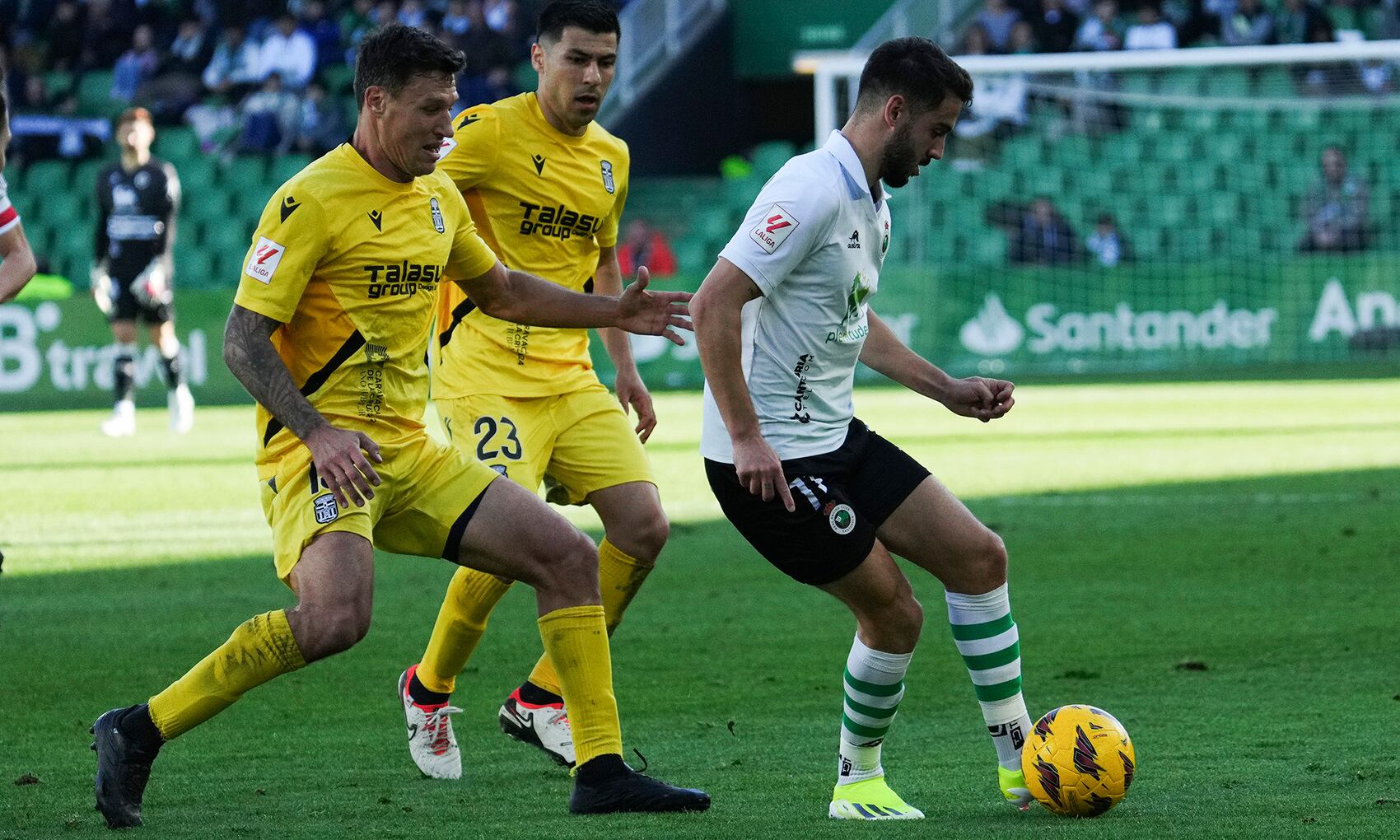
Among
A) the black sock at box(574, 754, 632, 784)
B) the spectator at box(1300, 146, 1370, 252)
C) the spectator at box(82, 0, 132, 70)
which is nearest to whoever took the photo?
the black sock at box(574, 754, 632, 784)

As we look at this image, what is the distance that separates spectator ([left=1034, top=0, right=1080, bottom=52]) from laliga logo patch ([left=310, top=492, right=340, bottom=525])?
21333 mm

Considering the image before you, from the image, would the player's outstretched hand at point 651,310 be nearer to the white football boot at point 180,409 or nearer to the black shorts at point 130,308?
the black shorts at point 130,308

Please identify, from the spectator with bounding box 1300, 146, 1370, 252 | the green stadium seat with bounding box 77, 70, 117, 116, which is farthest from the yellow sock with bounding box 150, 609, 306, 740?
the green stadium seat with bounding box 77, 70, 117, 116

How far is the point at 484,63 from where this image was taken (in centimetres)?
2550

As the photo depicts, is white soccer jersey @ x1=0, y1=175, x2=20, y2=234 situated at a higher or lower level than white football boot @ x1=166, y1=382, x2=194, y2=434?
higher

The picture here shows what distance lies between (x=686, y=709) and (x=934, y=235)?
1787cm

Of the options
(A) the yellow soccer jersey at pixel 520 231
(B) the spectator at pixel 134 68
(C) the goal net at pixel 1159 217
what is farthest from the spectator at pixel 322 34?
(A) the yellow soccer jersey at pixel 520 231

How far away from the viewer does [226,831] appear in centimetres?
467

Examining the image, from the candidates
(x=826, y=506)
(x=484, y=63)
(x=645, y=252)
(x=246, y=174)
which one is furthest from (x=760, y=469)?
(x=246, y=174)

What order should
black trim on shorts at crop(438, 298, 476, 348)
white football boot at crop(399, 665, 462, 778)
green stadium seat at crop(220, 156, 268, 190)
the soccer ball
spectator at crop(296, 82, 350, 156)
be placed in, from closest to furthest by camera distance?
1. the soccer ball
2. white football boot at crop(399, 665, 462, 778)
3. black trim on shorts at crop(438, 298, 476, 348)
4. spectator at crop(296, 82, 350, 156)
5. green stadium seat at crop(220, 156, 268, 190)

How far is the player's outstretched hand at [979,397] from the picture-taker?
5.16 m

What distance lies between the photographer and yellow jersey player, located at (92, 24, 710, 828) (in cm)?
473

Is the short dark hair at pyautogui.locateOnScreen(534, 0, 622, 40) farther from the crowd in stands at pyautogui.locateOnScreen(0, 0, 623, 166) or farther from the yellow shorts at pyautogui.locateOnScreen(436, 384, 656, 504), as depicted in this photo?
the crowd in stands at pyautogui.locateOnScreen(0, 0, 623, 166)

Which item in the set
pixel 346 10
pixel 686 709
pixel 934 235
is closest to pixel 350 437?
pixel 686 709
